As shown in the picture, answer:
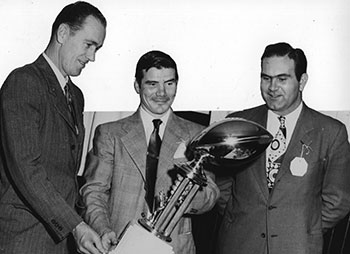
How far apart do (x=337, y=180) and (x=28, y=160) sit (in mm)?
993

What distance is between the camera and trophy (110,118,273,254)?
4.33 ft

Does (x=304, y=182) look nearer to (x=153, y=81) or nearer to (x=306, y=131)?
(x=306, y=131)

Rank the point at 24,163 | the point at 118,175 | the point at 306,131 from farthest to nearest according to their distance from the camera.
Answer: the point at 306,131, the point at 118,175, the point at 24,163

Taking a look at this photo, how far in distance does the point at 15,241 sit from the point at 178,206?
1.53ft

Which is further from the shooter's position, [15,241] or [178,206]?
[15,241]

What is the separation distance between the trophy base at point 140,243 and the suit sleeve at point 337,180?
2.71 ft

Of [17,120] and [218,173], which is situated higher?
[17,120]

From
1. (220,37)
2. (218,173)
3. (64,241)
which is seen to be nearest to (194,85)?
(220,37)

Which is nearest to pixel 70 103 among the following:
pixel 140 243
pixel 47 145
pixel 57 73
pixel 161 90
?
pixel 57 73

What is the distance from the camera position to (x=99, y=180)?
72.0 inches

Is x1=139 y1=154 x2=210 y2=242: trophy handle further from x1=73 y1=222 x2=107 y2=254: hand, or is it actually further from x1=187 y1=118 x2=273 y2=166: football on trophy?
x1=73 y1=222 x2=107 y2=254: hand

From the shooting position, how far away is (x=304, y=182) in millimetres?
1927

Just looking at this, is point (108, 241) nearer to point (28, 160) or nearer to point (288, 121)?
point (28, 160)

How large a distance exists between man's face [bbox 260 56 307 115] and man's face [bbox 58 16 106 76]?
591mm
